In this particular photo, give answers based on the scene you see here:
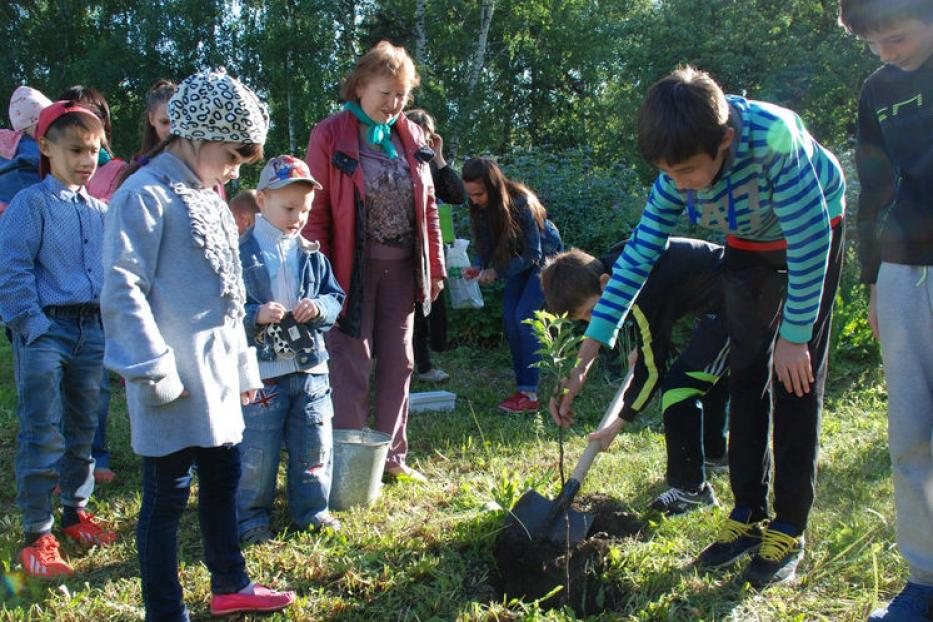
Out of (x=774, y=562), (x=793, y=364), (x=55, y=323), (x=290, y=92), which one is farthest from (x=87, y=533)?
(x=290, y=92)

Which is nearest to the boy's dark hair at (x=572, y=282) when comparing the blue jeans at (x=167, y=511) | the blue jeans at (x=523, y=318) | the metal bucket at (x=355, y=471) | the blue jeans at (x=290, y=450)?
the metal bucket at (x=355, y=471)

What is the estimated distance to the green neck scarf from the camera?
3.88 m

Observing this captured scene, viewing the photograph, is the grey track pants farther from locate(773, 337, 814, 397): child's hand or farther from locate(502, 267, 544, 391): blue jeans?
locate(502, 267, 544, 391): blue jeans

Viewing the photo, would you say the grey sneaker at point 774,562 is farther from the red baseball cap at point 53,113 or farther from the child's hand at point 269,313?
the red baseball cap at point 53,113

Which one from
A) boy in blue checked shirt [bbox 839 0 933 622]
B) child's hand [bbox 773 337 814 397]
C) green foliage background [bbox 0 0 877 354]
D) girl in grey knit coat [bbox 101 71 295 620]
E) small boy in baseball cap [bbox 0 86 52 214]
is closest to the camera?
girl in grey knit coat [bbox 101 71 295 620]

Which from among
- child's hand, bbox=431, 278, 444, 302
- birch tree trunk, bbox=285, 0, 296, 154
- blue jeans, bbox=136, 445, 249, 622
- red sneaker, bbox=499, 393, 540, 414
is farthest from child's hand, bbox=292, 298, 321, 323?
birch tree trunk, bbox=285, 0, 296, 154

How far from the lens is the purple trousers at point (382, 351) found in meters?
3.97

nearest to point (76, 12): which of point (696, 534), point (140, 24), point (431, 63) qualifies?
point (140, 24)

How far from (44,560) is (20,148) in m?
2.15

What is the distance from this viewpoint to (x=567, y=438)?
4.76 m

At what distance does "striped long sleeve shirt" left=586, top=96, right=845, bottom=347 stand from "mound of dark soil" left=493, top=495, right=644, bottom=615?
42.6 inches

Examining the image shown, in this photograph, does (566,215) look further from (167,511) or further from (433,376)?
(167,511)

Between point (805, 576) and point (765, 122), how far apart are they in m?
1.63

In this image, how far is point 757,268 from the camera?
2889 millimetres
